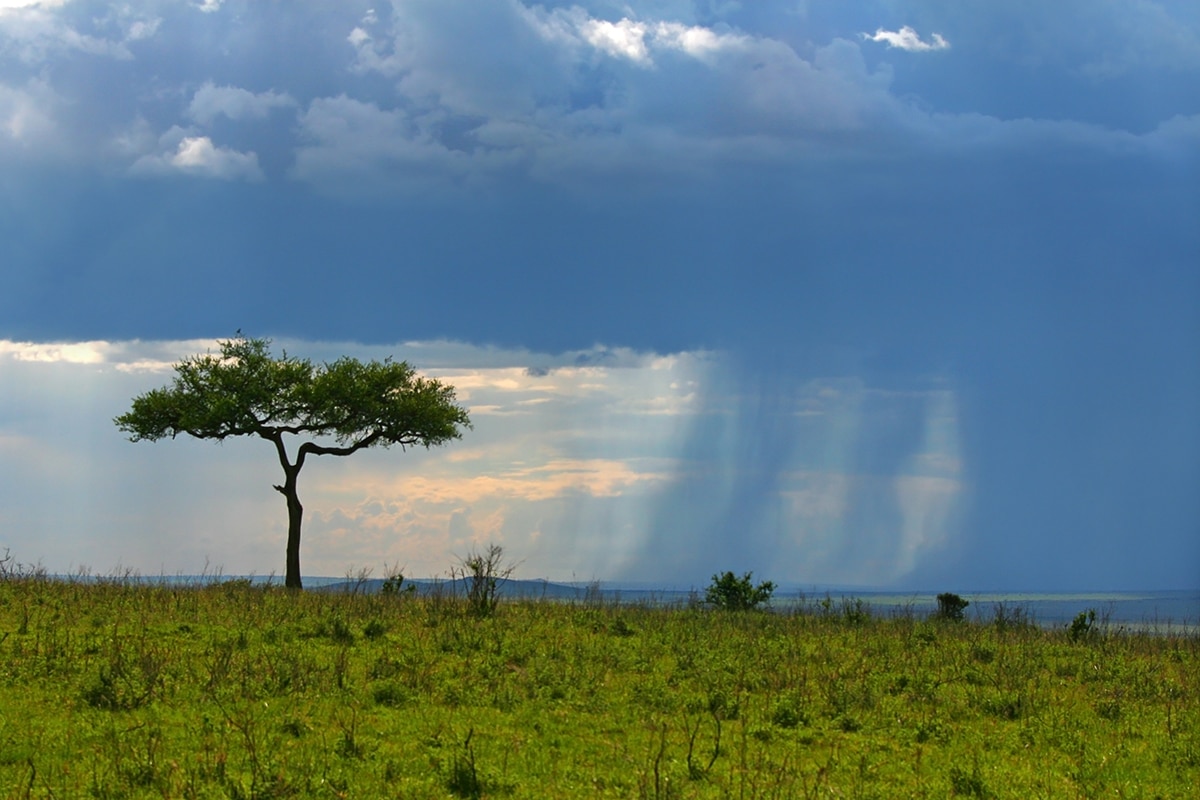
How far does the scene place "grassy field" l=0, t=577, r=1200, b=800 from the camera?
1327 centimetres

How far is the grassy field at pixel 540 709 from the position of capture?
1327cm

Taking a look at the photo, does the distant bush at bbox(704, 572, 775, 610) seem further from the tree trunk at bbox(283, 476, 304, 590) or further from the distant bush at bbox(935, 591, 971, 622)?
the tree trunk at bbox(283, 476, 304, 590)

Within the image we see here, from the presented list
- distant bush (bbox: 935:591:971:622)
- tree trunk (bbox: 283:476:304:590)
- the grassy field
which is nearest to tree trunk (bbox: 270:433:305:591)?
tree trunk (bbox: 283:476:304:590)

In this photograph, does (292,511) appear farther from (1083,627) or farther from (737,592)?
(1083,627)

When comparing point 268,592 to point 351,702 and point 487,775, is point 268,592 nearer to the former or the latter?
point 351,702

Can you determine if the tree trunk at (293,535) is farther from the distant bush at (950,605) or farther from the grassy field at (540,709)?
the distant bush at (950,605)

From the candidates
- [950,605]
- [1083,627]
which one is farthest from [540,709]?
[950,605]

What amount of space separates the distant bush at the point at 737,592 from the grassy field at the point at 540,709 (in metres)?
15.4

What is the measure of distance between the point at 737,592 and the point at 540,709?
28388 millimetres

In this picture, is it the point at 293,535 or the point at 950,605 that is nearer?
the point at 950,605

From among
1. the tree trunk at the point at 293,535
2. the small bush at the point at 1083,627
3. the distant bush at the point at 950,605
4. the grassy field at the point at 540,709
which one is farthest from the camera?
the tree trunk at the point at 293,535

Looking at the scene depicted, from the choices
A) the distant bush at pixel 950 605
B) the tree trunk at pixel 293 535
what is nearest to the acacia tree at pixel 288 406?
the tree trunk at pixel 293 535

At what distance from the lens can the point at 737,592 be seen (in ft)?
146

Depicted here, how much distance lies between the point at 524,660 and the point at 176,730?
823 cm
